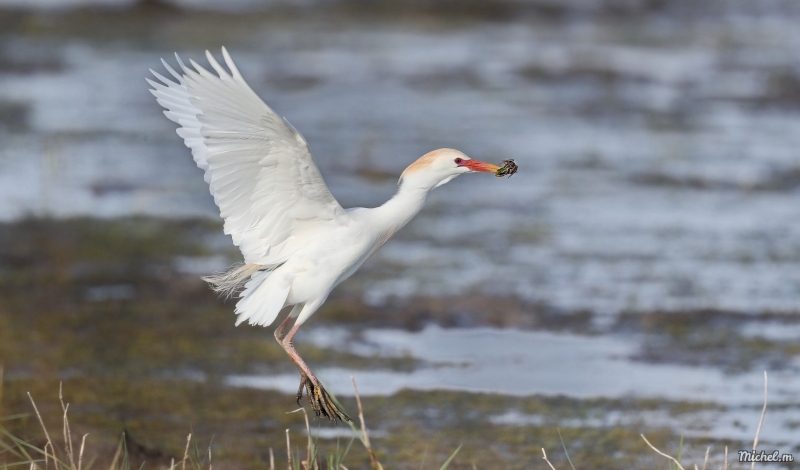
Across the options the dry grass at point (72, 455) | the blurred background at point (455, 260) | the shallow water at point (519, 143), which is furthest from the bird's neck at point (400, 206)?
the shallow water at point (519, 143)

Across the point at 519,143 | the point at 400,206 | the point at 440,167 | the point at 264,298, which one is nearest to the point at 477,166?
the point at 440,167

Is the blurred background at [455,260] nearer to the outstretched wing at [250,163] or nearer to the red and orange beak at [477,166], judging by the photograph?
the outstretched wing at [250,163]

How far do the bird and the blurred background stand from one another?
1.38m

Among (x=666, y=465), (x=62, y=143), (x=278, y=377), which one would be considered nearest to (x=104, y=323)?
(x=278, y=377)

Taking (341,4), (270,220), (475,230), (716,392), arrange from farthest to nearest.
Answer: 1. (341,4)
2. (475,230)
3. (716,392)
4. (270,220)

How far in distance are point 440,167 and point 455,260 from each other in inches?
209

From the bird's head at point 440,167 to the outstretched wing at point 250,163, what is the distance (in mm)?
371

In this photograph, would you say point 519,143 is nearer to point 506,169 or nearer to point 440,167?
point 506,169

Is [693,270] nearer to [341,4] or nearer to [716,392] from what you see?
[716,392]

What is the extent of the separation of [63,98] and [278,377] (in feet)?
35.3

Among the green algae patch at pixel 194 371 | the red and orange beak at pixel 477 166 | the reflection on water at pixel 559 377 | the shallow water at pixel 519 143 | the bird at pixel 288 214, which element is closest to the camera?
the bird at pixel 288 214

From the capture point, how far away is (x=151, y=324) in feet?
28.3

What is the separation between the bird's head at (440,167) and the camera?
5.07m

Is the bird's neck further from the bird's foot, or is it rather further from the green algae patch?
the green algae patch
